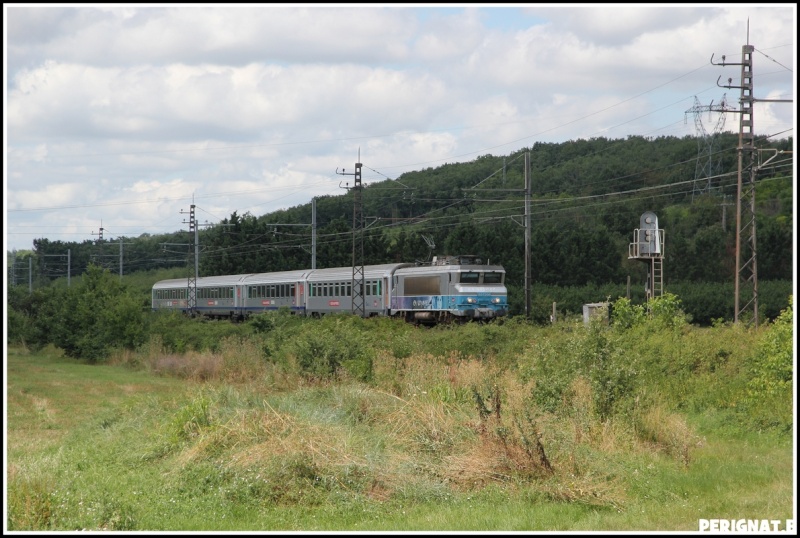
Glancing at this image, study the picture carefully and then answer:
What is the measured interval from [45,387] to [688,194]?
2359 inches

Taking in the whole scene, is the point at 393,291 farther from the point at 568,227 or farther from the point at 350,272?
the point at 568,227

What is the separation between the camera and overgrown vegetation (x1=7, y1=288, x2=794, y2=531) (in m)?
10.0

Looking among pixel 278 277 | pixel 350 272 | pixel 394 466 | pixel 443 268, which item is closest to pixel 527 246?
pixel 443 268

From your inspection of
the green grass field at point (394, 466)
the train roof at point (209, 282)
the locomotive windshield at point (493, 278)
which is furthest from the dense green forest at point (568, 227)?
the green grass field at point (394, 466)

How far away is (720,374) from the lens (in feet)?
64.4

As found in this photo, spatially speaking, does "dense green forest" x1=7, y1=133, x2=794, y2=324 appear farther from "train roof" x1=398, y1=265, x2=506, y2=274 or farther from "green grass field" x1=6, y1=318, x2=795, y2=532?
"green grass field" x1=6, y1=318, x2=795, y2=532

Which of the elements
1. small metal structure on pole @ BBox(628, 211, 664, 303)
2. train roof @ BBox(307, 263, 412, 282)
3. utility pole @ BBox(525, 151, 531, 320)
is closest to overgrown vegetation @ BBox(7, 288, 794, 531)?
small metal structure on pole @ BBox(628, 211, 664, 303)

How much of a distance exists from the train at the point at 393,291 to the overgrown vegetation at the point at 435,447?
17953mm

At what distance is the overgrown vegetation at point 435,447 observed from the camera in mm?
10000

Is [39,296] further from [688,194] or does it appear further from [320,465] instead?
[688,194]

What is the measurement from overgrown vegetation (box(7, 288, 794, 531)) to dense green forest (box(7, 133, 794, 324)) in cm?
2794

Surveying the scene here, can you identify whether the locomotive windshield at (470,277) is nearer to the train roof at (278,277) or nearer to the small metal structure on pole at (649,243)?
the small metal structure on pole at (649,243)

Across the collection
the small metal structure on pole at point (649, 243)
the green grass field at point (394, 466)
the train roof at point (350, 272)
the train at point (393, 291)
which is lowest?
the green grass field at point (394, 466)

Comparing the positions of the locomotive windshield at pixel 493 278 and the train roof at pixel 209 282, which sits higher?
the locomotive windshield at pixel 493 278
